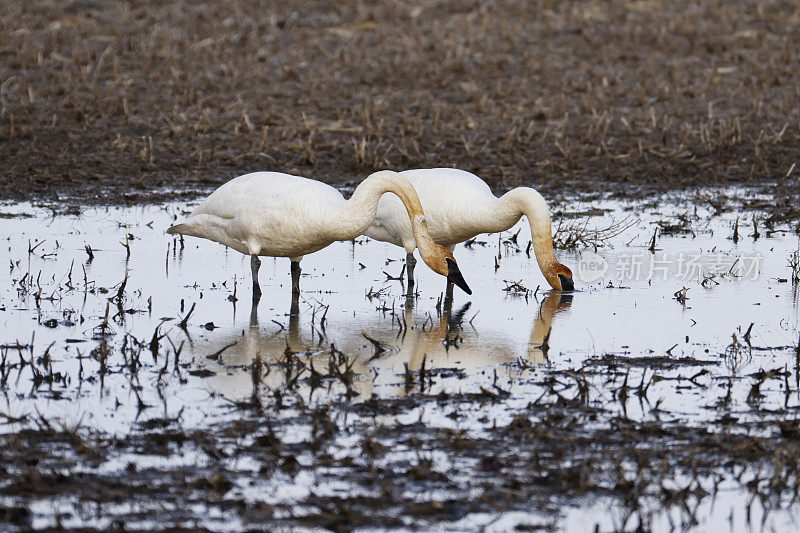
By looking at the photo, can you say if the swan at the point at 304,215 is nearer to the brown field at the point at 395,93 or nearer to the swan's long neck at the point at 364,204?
the swan's long neck at the point at 364,204

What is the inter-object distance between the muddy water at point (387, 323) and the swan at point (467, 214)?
26cm

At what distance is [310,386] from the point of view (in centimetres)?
618

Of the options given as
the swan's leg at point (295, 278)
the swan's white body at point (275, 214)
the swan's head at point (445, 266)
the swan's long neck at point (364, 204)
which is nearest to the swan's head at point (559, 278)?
the swan's head at point (445, 266)

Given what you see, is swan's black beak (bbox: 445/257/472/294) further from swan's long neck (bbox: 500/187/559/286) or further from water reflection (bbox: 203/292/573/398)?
swan's long neck (bbox: 500/187/559/286)

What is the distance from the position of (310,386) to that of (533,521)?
6.30ft

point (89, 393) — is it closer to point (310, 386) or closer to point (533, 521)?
point (310, 386)

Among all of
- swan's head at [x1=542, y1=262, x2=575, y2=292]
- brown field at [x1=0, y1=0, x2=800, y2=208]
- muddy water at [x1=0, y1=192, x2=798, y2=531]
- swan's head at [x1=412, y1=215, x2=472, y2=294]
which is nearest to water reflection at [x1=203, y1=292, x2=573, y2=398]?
muddy water at [x1=0, y1=192, x2=798, y2=531]

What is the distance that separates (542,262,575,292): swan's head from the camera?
342 inches

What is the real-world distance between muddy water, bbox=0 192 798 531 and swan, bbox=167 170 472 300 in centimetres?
38

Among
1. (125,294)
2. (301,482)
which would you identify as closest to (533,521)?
(301,482)

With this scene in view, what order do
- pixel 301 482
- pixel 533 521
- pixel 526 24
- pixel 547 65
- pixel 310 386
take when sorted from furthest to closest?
pixel 526 24 < pixel 547 65 < pixel 310 386 < pixel 301 482 < pixel 533 521

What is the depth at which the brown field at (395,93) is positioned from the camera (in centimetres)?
1345

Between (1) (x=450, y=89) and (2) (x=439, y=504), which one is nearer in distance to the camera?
(2) (x=439, y=504)

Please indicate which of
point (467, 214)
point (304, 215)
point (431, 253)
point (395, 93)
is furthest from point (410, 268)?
point (395, 93)
